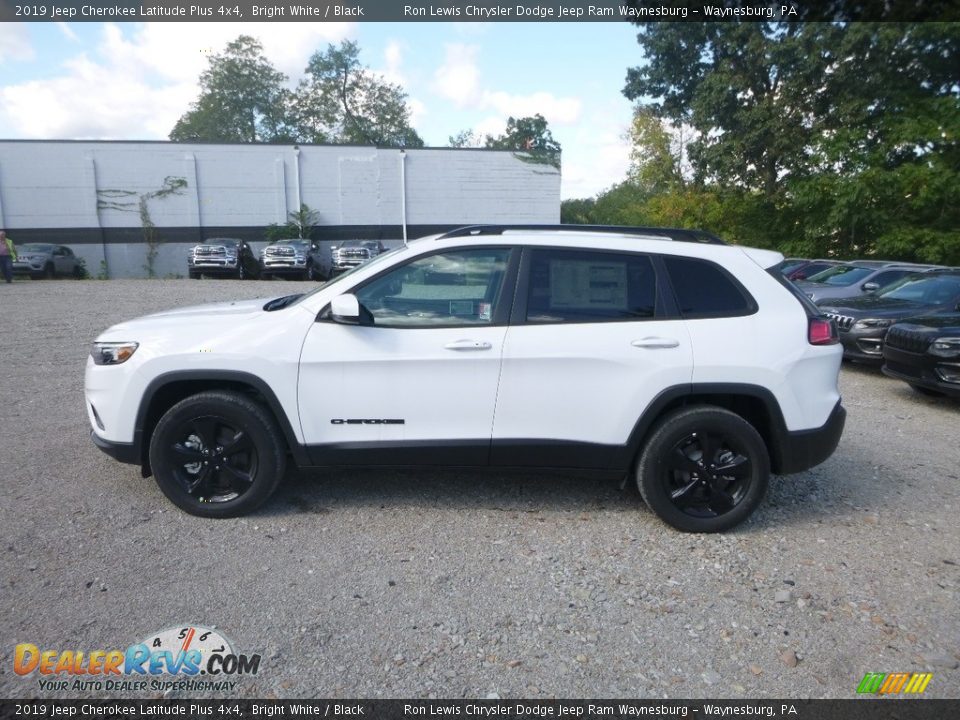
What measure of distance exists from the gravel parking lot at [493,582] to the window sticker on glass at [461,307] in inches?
50.1

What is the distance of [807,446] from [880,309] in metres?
6.55

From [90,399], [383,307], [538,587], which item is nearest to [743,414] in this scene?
[538,587]

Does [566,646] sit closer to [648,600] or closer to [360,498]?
[648,600]

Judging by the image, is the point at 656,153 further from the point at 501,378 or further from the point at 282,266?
the point at 501,378

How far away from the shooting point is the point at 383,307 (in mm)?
4082

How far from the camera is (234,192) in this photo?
31672 mm

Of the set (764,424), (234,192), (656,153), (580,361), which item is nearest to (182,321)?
(580,361)

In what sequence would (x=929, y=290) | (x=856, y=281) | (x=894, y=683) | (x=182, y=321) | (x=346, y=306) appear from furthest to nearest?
(x=856, y=281)
(x=929, y=290)
(x=182, y=321)
(x=346, y=306)
(x=894, y=683)

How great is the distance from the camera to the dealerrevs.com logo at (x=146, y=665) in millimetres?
2695

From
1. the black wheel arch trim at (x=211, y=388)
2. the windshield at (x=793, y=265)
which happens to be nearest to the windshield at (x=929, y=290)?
the windshield at (x=793, y=265)

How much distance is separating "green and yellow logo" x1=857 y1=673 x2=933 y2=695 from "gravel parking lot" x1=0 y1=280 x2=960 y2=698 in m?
0.05

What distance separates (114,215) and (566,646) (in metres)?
33.2

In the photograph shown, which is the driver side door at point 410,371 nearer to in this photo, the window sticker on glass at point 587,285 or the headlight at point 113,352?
the window sticker on glass at point 587,285

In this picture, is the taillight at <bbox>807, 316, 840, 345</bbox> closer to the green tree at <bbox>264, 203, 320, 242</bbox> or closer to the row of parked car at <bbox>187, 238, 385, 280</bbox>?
the row of parked car at <bbox>187, 238, 385, 280</bbox>
